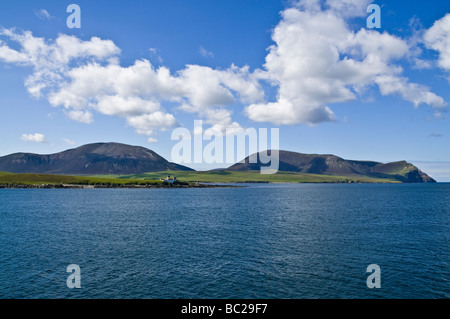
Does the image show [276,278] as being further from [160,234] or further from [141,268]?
[160,234]

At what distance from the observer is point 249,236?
64250mm

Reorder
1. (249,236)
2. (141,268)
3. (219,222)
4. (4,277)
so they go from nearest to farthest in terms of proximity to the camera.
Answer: (4,277)
(141,268)
(249,236)
(219,222)

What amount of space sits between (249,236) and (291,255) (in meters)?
16.7

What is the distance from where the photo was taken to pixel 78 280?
36344mm

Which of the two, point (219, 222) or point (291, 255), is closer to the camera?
point (291, 255)

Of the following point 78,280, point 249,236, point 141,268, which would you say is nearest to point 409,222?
point 249,236

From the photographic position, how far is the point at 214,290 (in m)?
34.5
